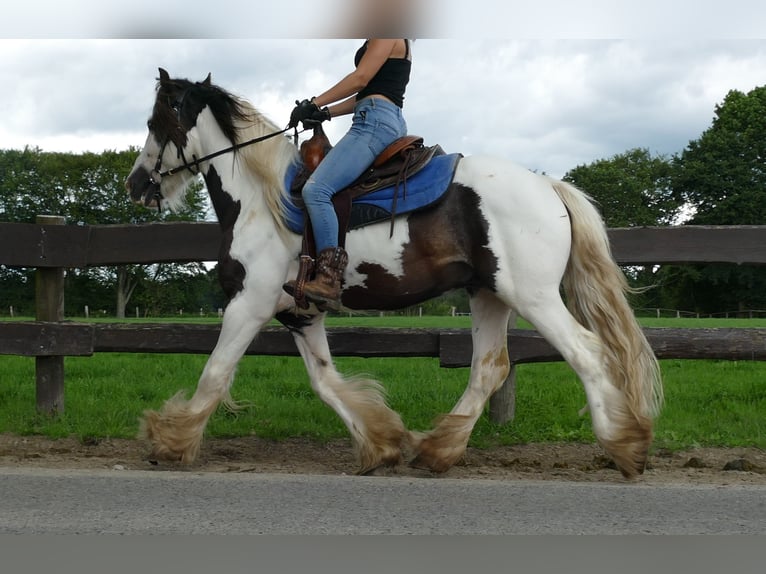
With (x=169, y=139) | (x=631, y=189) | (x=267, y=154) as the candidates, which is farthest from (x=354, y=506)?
(x=631, y=189)

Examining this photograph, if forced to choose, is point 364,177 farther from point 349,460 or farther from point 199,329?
point 199,329

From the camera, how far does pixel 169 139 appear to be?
5.77 meters

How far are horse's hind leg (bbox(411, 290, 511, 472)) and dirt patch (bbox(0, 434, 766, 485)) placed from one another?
0.46 ft

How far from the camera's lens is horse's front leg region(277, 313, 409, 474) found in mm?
5277

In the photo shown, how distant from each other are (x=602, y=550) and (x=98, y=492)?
7.91 ft

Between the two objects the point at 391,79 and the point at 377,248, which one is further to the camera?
the point at 391,79

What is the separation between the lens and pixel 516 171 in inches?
204

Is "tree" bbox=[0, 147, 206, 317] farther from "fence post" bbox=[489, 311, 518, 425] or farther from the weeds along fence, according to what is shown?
"fence post" bbox=[489, 311, 518, 425]

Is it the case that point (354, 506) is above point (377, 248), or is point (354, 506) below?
below

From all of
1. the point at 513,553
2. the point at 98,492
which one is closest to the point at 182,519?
the point at 98,492

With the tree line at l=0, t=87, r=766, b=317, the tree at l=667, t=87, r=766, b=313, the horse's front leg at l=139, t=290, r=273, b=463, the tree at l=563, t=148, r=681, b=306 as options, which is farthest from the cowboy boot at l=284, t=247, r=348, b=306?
the tree at l=563, t=148, r=681, b=306

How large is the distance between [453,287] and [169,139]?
230 centimetres

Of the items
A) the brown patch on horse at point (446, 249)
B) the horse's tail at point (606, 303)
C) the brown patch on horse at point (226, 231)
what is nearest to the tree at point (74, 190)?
the brown patch on horse at point (226, 231)

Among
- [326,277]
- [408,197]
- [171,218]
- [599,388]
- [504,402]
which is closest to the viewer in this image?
[599,388]
